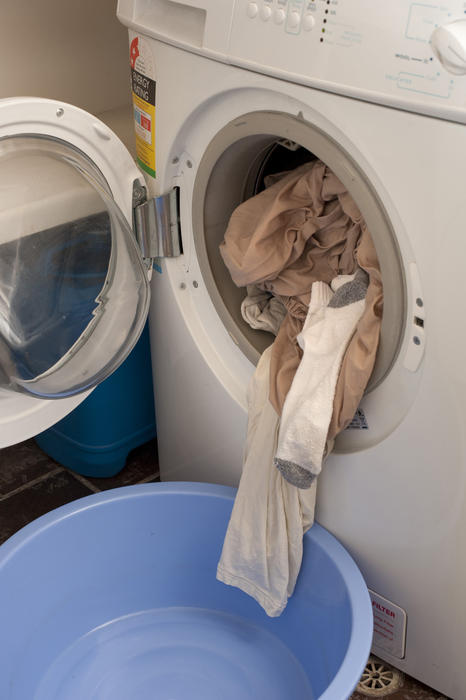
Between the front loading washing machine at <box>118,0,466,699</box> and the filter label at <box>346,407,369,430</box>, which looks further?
the filter label at <box>346,407,369,430</box>

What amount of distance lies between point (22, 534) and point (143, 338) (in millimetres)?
479

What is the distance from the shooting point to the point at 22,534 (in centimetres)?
118

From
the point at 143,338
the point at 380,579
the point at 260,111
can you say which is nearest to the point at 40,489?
the point at 143,338

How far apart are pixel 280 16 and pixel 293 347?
431 mm

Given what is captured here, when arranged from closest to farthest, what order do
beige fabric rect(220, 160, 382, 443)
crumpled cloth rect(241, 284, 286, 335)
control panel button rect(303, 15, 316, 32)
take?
1. control panel button rect(303, 15, 316, 32)
2. beige fabric rect(220, 160, 382, 443)
3. crumpled cloth rect(241, 284, 286, 335)

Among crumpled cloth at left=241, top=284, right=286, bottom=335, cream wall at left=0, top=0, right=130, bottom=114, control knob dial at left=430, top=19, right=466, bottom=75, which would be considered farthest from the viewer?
cream wall at left=0, top=0, right=130, bottom=114

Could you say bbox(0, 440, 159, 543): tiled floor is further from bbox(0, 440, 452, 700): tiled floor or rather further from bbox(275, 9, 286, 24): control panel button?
bbox(275, 9, 286, 24): control panel button

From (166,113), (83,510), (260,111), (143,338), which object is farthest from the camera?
(143,338)

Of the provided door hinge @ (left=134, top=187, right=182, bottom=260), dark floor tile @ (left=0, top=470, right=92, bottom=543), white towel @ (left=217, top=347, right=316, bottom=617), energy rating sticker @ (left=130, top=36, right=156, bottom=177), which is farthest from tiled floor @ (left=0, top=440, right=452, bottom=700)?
energy rating sticker @ (left=130, top=36, right=156, bottom=177)

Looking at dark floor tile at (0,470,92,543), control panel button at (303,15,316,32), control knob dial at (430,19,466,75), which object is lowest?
dark floor tile at (0,470,92,543)

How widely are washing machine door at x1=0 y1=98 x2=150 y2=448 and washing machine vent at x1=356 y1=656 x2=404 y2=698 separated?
61cm

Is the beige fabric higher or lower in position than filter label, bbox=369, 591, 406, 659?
higher

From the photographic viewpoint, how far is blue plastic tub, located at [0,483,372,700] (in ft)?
3.81

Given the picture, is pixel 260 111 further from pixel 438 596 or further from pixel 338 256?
pixel 438 596
